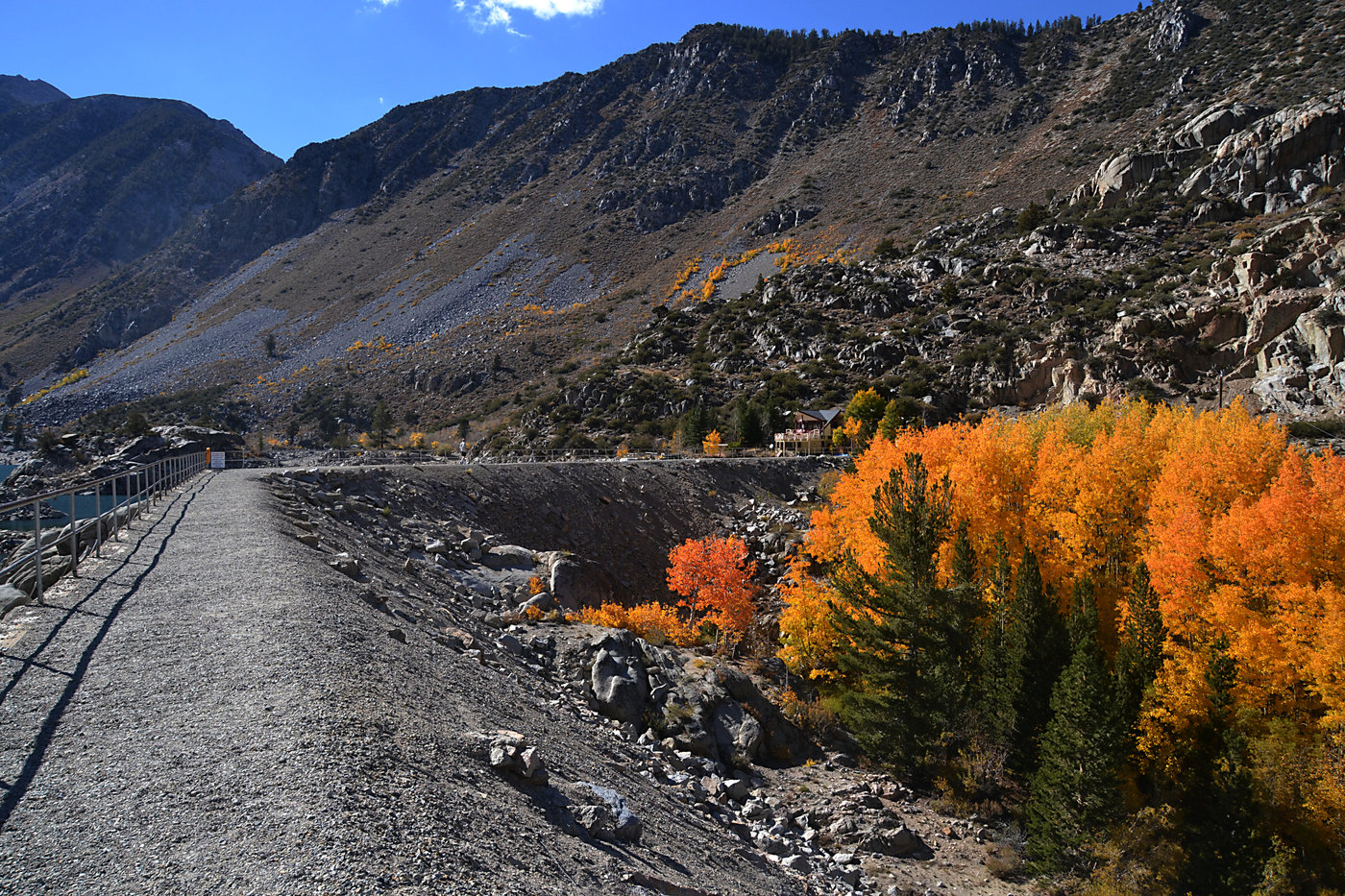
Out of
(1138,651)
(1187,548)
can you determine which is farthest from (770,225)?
(1138,651)

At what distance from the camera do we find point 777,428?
63688 millimetres

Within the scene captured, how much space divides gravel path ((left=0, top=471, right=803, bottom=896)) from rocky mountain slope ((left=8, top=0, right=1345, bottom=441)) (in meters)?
58.2

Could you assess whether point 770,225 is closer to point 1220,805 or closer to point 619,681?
point 1220,805

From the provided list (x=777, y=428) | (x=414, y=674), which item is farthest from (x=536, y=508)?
(x=777, y=428)

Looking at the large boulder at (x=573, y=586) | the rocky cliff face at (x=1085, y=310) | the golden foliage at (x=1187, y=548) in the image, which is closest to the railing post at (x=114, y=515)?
the large boulder at (x=573, y=586)

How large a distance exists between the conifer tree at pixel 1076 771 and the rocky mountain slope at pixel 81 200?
543ft

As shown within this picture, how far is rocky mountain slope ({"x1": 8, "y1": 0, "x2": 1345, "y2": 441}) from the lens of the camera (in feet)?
229

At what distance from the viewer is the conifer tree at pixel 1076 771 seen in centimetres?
1545

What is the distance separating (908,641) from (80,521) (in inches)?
Answer: 790

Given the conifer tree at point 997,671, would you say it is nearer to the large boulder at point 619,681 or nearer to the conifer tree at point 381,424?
the large boulder at point 619,681

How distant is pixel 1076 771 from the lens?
1591 centimetres

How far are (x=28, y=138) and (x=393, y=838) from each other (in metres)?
276

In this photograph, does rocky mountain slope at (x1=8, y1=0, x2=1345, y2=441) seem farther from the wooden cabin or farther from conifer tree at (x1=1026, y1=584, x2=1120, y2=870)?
conifer tree at (x1=1026, y1=584, x2=1120, y2=870)

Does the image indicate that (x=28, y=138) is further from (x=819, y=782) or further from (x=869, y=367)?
(x=819, y=782)
